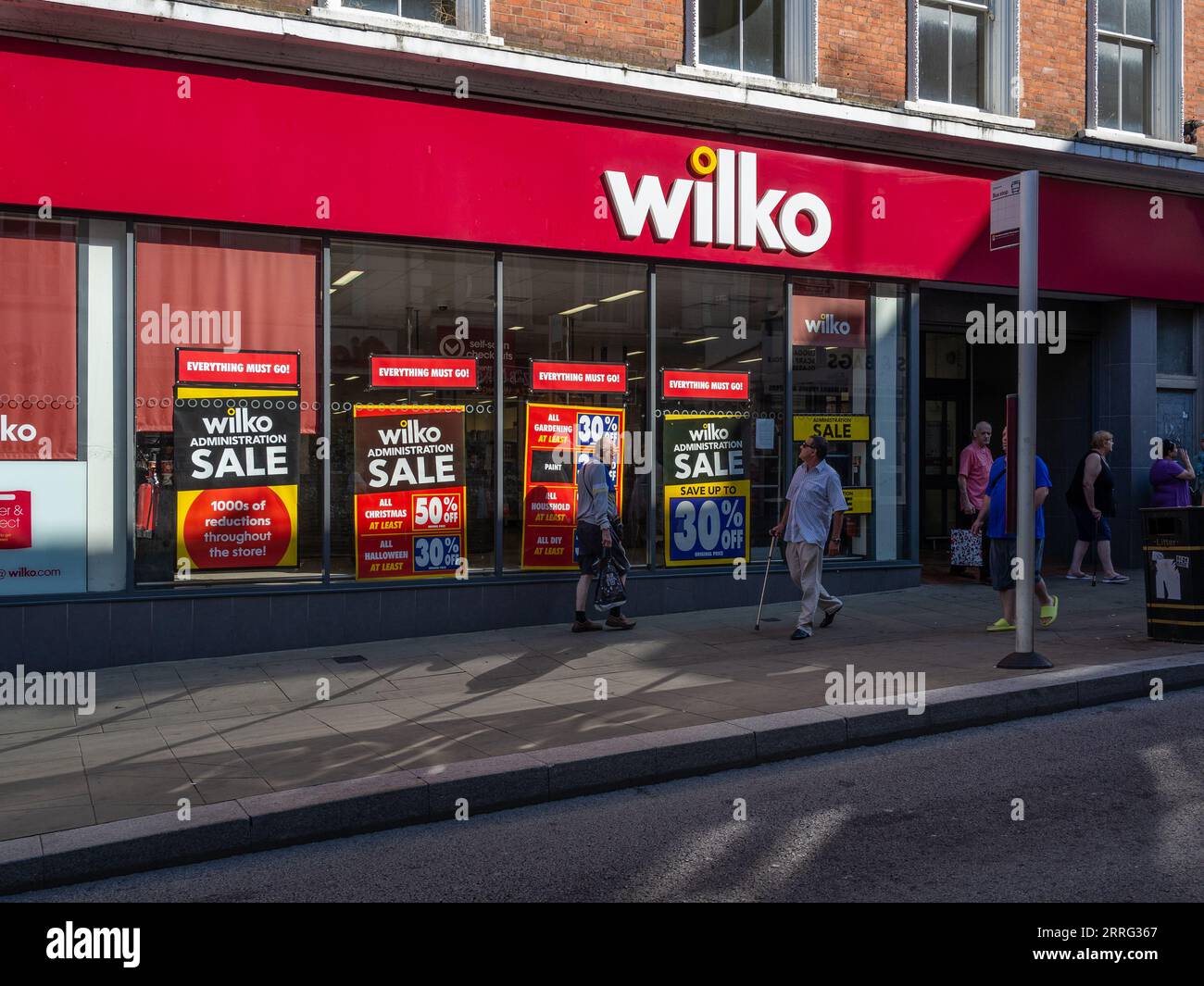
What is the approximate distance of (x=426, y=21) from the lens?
416 inches

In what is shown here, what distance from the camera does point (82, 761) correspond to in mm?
6438

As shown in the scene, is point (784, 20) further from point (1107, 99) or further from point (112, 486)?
point (112, 486)

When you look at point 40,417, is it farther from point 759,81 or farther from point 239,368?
point 759,81

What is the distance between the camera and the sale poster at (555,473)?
11.1 metres

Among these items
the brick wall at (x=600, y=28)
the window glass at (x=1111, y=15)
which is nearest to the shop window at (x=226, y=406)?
the brick wall at (x=600, y=28)

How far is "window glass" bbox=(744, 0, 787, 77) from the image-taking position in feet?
40.2

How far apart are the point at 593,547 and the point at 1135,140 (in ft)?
29.8

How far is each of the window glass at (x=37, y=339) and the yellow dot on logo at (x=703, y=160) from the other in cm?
582

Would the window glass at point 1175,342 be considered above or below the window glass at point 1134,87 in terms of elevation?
below

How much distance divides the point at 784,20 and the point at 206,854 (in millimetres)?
10620

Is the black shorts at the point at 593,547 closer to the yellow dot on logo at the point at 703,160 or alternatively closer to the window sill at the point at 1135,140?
the yellow dot on logo at the point at 703,160

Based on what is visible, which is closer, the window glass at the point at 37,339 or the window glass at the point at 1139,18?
the window glass at the point at 37,339

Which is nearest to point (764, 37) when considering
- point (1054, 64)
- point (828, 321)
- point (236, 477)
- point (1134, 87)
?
point (828, 321)
